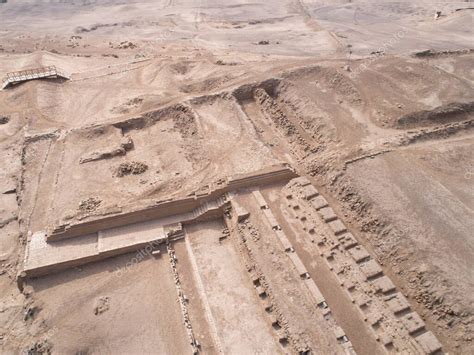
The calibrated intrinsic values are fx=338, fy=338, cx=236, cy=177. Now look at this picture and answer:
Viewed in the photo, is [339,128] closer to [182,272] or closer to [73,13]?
[182,272]

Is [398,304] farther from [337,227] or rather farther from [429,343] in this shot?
[337,227]

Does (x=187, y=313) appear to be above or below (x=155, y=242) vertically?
below

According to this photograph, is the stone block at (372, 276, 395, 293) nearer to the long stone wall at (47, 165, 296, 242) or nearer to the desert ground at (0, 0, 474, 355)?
the desert ground at (0, 0, 474, 355)

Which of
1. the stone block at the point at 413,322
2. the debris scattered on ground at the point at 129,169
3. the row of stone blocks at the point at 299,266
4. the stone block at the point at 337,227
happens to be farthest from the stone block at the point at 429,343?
the debris scattered on ground at the point at 129,169

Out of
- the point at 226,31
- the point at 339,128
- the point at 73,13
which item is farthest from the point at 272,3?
the point at 339,128

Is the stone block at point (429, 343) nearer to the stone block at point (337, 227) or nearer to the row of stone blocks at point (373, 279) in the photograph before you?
the row of stone blocks at point (373, 279)

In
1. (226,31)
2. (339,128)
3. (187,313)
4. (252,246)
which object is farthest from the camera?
(226,31)
